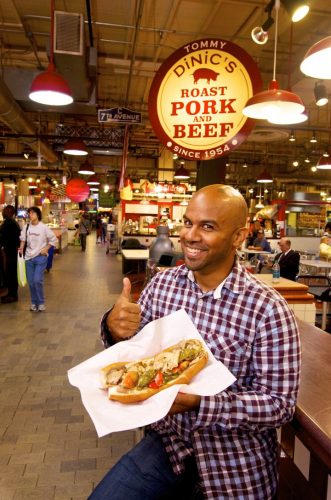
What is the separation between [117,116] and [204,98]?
5.96 meters

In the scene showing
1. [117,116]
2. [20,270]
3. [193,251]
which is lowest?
[20,270]

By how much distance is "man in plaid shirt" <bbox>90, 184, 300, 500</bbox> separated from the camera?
1.39m

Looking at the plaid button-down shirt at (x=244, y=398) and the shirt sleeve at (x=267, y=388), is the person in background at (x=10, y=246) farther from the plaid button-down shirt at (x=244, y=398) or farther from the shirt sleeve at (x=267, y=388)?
the shirt sleeve at (x=267, y=388)

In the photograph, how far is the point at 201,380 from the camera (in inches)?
52.1

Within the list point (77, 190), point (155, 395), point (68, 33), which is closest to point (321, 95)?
point (68, 33)

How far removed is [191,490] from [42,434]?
Answer: 6.95ft

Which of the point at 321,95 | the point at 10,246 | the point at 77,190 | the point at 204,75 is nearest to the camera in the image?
the point at 204,75

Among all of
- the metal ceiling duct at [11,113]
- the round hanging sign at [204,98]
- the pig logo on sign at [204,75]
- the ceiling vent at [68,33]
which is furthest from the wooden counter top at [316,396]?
the metal ceiling duct at [11,113]

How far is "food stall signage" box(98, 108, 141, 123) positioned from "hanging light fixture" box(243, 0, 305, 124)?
5.11 metres

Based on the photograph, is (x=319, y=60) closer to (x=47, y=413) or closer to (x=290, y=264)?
(x=47, y=413)

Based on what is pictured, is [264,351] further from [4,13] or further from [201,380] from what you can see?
[4,13]

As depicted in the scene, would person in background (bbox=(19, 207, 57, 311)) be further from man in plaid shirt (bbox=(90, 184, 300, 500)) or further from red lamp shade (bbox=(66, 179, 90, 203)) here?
man in plaid shirt (bbox=(90, 184, 300, 500))

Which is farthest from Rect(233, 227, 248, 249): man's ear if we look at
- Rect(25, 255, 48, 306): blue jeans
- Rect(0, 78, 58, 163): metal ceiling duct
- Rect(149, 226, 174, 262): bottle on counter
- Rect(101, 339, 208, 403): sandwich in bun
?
Rect(0, 78, 58, 163): metal ceiling duct

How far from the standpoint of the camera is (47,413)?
12.0 feet
